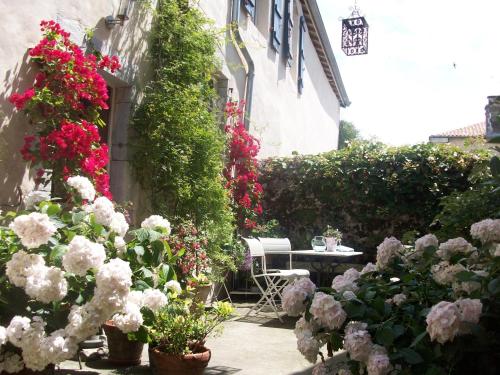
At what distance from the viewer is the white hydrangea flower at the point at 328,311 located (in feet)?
6.61

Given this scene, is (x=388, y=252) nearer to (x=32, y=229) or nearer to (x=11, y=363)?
(x=32, y=229)

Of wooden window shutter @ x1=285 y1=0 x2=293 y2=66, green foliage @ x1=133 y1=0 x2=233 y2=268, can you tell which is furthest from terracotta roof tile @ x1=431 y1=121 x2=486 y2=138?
green foliage @ x1=133 y1=0 x2=233 y2=268

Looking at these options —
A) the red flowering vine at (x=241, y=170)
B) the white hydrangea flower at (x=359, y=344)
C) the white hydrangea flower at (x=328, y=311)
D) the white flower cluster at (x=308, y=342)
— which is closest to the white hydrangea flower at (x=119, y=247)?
the white flower cluster at (x=308, y=342)

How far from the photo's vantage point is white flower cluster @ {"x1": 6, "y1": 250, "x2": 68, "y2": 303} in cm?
244

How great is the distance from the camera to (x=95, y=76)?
12.8 feet

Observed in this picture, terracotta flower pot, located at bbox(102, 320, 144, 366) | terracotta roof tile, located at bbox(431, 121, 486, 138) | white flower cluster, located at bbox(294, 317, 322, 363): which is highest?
terracotta roof tile, located at bbox(431, 121, 486, 138)

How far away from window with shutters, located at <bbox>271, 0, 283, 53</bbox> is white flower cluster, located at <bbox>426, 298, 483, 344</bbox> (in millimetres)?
8918

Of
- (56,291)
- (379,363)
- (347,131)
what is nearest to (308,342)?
(379,363)

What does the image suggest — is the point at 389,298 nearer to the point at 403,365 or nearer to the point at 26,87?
the point at 403,365

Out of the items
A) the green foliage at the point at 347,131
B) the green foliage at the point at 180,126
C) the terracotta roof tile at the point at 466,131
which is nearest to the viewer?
the green foliage at the point at 180,126

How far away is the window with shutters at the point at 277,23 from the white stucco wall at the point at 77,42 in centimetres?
493

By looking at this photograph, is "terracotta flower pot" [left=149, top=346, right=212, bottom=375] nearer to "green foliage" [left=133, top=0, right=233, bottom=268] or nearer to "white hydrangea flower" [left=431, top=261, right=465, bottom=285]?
"white hydrangea flower" [left=431, top=261, right=465, bottom=285]

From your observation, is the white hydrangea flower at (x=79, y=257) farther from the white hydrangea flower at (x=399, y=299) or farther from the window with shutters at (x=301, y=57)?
the window with shutters at (x=301, y=57)

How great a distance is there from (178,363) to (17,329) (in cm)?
116
